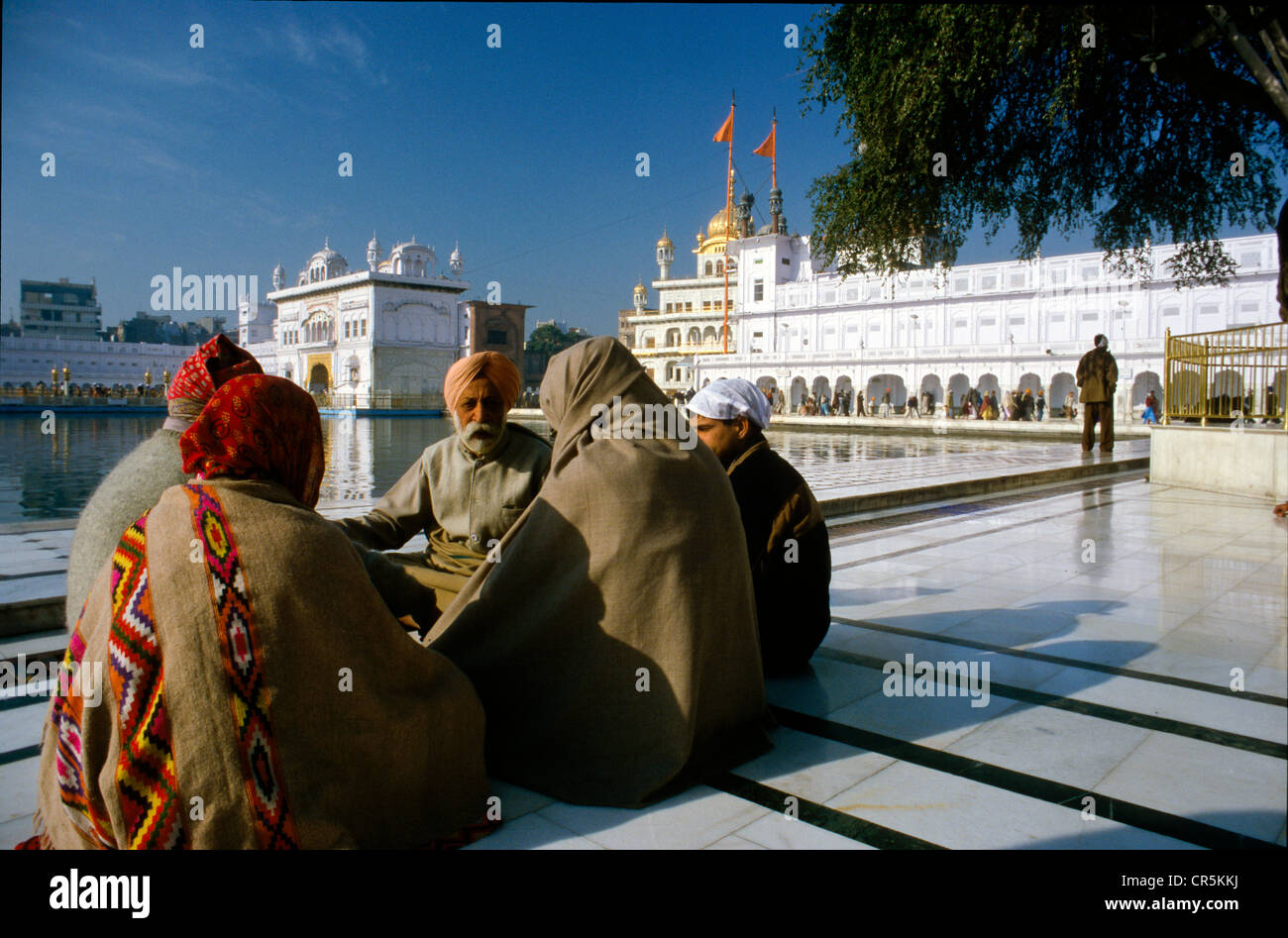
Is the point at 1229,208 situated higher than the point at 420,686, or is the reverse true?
the point at 1229,208

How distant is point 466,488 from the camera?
2973mm

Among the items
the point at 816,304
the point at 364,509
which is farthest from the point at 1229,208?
the point at 816,304

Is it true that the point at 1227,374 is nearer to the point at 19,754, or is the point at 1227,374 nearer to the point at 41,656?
the point at 41,656

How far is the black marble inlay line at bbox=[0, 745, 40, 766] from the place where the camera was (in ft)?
7.27

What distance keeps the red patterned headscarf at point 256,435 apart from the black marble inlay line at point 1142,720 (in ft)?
7.01

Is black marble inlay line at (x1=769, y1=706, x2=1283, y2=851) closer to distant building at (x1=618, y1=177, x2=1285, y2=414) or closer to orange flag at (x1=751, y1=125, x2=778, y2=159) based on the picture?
distant building at (x1=618, y1=177, x2=1285, y2=414)

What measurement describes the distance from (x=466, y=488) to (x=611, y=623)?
A: 3.62 feet

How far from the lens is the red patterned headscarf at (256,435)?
1584 mm

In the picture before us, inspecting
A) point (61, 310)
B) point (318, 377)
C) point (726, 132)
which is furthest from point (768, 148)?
point (61, 310)

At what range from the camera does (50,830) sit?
5.48 ft

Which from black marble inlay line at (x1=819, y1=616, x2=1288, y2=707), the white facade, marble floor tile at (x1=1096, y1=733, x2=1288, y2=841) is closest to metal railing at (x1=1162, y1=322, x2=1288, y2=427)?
black marble inlay line at (x1=819, y1=616, x2=1288, y2=707)

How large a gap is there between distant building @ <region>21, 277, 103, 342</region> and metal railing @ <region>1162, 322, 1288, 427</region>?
8494cm
